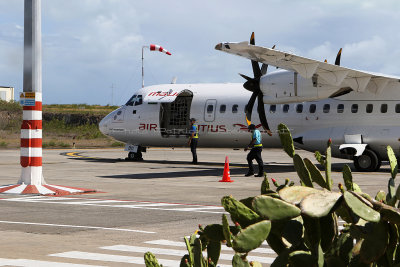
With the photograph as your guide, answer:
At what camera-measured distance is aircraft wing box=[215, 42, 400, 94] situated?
1873 centimetres

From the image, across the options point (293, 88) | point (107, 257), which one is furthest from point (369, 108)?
point (107, 257)

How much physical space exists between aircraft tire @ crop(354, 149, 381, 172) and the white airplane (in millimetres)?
33

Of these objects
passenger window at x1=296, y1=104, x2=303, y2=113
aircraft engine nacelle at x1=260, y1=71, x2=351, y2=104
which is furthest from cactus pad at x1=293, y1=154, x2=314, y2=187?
passenger window at x1=296, y1=104, x2=303, y2=113

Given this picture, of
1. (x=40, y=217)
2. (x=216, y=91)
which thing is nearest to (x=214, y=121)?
(x=216, y=91)

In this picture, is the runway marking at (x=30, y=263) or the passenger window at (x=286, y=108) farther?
the passenger window at (x=286, y=108)

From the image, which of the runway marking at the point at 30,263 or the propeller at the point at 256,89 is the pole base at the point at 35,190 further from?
the propeller at the point at 256,89

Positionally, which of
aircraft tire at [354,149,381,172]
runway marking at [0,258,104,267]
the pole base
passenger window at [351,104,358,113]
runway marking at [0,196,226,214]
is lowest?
runway marking at [0,196,226,214]

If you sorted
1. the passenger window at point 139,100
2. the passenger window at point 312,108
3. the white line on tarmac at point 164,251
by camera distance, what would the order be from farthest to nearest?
the passenger window at point 139,100 < the passenger window at point 312,108 < the white line on tarmac at point 164,251

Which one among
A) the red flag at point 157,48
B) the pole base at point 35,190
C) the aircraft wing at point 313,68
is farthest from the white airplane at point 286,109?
the red flag at point 157,48

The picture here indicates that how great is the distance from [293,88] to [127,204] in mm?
9219

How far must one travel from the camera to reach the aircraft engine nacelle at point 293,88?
20625 mm

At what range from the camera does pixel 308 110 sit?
23.0 metres

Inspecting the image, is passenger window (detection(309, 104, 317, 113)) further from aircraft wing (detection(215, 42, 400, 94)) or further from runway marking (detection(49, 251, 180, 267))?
runway marking (detection(49, 251, 180, 267))

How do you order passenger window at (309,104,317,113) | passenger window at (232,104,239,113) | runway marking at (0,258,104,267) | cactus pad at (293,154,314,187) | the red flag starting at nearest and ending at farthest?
1. cactus pad at (293,154,314,187)
2. runway marking at (0,258,104,267)
3. passenger window at (309,104,317,113)
4. passenger window at (232,104,239,113)
5. the red flag
